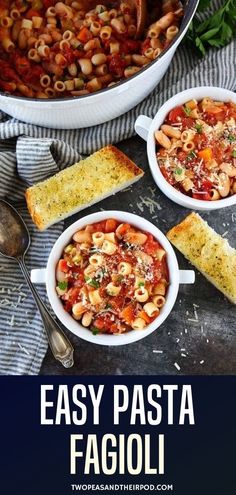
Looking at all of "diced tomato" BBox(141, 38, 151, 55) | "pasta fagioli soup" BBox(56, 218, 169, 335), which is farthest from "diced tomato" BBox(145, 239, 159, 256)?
"diced tomato" BBox(141, 38, 151, 55)

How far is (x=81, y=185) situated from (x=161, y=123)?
1.03ft

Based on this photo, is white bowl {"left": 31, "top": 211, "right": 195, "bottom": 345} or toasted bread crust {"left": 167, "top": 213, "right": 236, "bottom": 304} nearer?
white bowl {"left": 31, "top": 211, "right": 195, "bottom": 345}

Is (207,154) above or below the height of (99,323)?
above

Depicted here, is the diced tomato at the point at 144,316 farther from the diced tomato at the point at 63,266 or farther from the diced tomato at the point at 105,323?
the diced tomato at the point at 63,266

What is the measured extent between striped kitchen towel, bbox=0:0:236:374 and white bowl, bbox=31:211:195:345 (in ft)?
0.52

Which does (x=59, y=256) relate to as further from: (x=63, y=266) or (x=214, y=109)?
(x=214, y=109)

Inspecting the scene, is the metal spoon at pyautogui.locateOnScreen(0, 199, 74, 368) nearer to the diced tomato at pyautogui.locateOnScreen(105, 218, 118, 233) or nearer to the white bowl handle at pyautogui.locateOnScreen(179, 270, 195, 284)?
the diced tomato at pyautogui.locateOnScreen(105, 218, 118, 233)

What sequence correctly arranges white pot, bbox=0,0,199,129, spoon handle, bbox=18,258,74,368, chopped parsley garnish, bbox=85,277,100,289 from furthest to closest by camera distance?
spoon handle, bbox=18,258,74,368
chopped parsley garnish, bbox=85,277,100,289
white pot, bbox=0,0,199,129

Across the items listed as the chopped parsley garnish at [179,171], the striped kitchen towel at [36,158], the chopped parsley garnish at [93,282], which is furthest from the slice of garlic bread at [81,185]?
the chopped parsley garnish at [93,282]

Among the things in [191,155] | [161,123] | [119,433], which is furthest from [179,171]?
[119,433]

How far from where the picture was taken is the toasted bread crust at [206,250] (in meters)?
2.02

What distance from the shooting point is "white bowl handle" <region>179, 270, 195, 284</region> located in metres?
1.91

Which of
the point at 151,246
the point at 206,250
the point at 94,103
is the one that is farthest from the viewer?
the point at 206,250

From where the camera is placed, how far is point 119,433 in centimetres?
206
